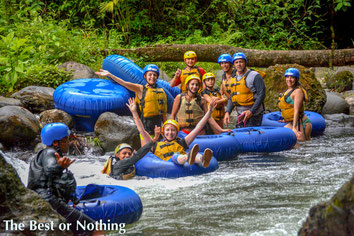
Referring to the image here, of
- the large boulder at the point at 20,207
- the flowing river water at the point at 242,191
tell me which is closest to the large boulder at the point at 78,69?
the flowing river water at the point at 242,191

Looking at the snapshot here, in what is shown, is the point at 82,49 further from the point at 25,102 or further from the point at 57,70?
the point at 25,102

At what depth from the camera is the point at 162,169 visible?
6.57 m

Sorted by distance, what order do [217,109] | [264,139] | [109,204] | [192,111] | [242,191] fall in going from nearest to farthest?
1. [109,204]
2. [242,191]
3. [192,111]
4. [264,139]
5. [217,109]

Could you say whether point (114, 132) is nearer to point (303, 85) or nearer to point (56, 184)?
point (56, 184)

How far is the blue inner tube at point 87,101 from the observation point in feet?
29.3

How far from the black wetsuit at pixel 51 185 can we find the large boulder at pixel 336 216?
196 cm

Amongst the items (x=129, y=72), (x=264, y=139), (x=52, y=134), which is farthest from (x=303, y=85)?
(x=52, y=134)

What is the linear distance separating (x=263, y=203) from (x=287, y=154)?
283cm

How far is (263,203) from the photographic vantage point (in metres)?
5.36

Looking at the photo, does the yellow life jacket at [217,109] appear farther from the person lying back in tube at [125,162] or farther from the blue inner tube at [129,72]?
the person lying back in tube at [125,162]

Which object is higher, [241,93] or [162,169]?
[241,93]

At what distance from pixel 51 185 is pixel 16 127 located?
3.95 m

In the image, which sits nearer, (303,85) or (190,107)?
(190,107)

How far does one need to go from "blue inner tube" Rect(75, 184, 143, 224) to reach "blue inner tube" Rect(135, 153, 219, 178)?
5.82 ft
